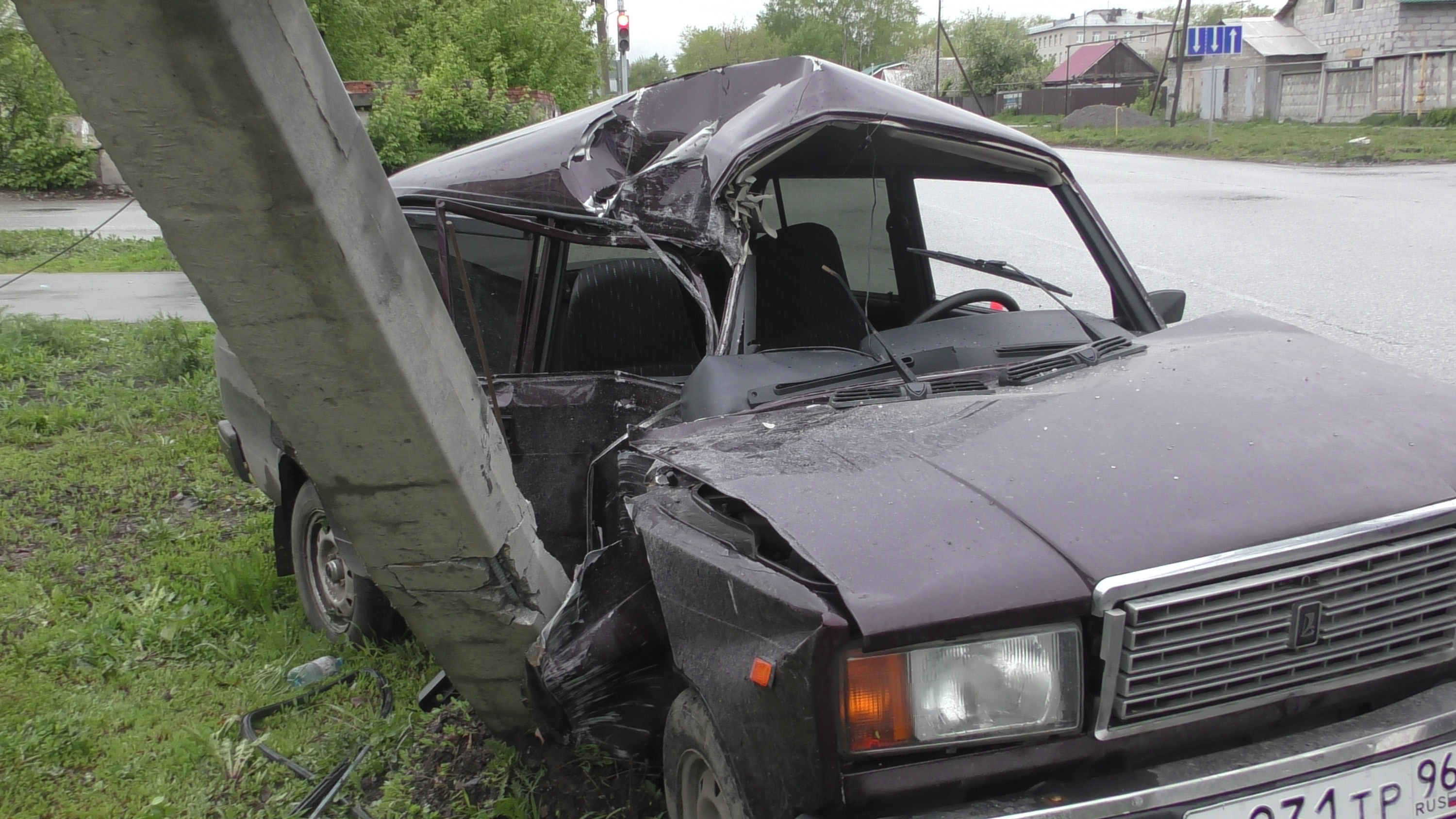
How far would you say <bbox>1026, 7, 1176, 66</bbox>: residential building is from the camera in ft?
275

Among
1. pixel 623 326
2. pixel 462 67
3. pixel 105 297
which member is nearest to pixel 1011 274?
pixel 623 326

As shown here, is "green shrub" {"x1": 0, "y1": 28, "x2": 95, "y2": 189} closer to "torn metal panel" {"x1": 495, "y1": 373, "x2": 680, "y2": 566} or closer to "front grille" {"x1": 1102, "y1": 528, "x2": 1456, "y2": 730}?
"torn metal panel" {"x1": 495, "y1": 373, "x2": 680, "y2": 566}

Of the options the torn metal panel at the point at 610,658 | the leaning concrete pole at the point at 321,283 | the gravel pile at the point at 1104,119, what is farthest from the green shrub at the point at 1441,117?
the leaning concrete pole at the point at 321,283

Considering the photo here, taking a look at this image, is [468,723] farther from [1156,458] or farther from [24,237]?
[24,237]

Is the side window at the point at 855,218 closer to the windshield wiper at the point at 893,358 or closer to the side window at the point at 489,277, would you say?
the windshield wiper at the point at 893,358

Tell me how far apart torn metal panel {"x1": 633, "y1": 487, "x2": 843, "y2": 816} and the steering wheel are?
4.65 feet

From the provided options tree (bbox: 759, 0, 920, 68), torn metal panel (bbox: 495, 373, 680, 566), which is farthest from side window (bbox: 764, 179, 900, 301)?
tree (bbox: 759, 0, 920, 68)

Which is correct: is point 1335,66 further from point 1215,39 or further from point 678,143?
point 678,143

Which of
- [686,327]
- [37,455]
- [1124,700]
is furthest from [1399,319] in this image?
[37,455]

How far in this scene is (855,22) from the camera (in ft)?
246

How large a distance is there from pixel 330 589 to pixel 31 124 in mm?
20344

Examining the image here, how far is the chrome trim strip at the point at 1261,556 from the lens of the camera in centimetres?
165

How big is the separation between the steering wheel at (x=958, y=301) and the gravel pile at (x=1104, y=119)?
3738cm

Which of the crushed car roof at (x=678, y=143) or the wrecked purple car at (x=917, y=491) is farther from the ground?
the crushed car roof at (x=678, y=143)
